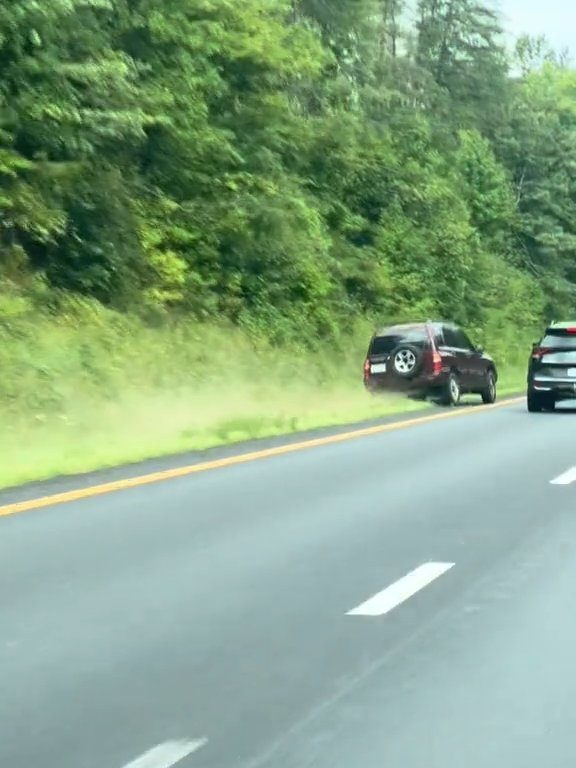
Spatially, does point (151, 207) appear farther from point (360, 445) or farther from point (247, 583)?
point (247, 583)

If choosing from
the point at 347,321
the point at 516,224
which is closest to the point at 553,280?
the point at 516,224

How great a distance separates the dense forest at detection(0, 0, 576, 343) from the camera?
99.9 feet

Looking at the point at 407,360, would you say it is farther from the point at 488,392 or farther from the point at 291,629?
the point at 291,629

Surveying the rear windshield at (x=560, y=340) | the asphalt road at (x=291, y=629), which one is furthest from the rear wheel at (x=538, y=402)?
the asphalt road at (x=291, y=629)

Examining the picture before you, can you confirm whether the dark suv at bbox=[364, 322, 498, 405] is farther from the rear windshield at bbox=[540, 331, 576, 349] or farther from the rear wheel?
the rear wheel

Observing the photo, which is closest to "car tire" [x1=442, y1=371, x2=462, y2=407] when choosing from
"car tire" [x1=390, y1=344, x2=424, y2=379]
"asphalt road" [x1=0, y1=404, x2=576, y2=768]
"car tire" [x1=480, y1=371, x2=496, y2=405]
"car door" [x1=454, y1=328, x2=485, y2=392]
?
"car door" [x1=454, y1=328, x2=485, y2=392]

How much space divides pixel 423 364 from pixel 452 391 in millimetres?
908

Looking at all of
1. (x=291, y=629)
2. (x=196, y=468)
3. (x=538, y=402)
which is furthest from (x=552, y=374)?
(x=291, y=629)

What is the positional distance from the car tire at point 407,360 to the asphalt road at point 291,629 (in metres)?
16.8

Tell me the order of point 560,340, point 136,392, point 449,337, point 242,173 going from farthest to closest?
point 242,173
point 449,337
point 560,340
point 136,392

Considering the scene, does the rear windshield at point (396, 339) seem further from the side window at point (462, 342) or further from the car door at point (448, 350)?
the side window at point (462, 342)

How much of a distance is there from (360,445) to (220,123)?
19.4 metres

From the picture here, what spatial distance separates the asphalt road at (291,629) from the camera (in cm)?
Answer: 624

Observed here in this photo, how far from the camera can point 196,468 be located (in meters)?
17.5
